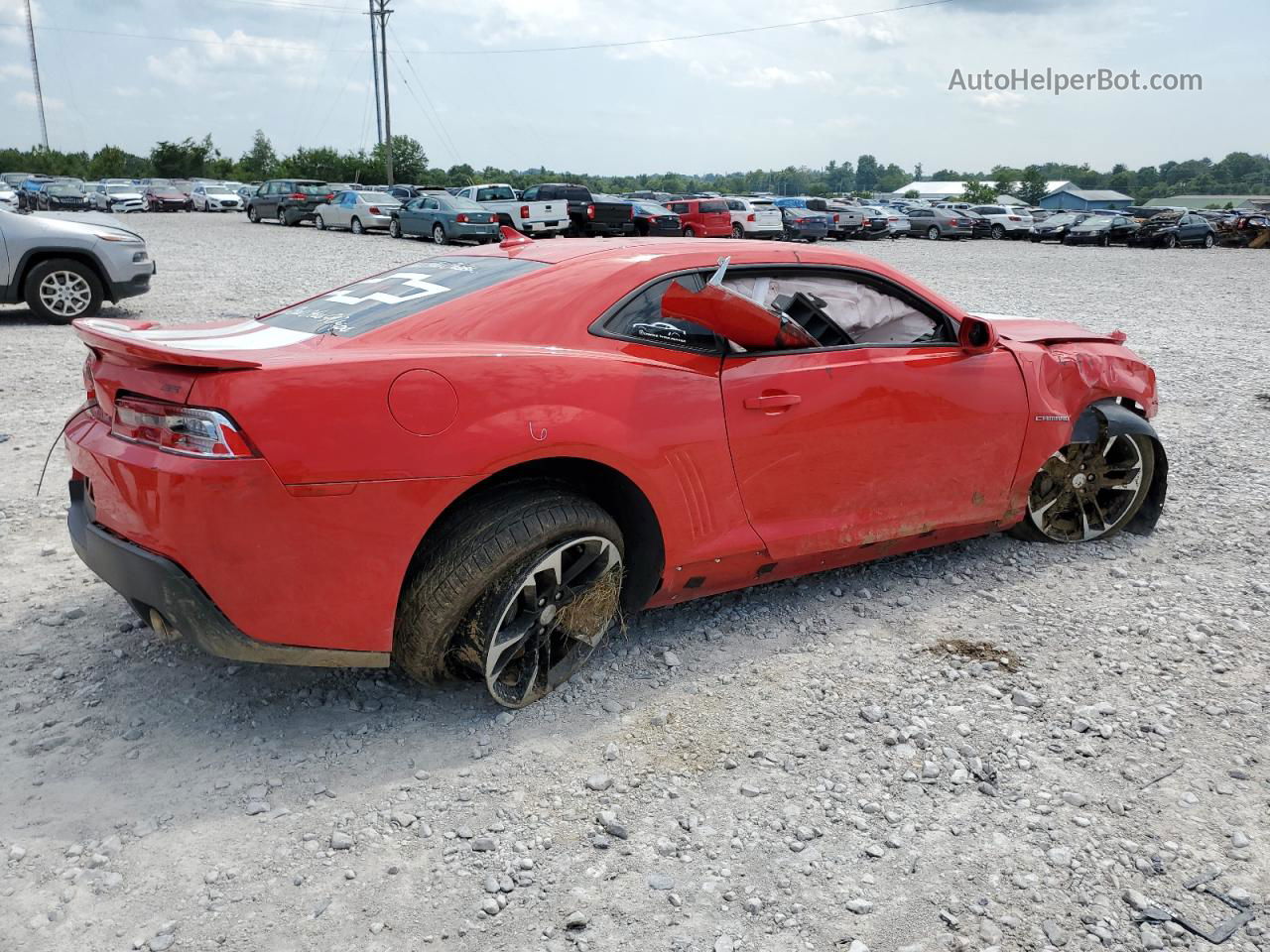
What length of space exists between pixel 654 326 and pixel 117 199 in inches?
1870

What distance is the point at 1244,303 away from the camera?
15961 millimetres

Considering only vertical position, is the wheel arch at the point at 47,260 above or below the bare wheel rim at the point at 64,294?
above

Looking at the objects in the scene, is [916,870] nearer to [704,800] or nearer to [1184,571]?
[704,800]

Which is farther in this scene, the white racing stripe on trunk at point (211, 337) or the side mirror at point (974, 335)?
the side mirror at point (974, 335)

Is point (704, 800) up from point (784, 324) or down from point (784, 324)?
down

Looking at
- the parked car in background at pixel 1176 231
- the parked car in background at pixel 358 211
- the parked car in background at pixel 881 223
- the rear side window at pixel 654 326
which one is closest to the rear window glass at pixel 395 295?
the rear side window at pixel 654 326

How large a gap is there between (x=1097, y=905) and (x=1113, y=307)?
1407 centimetres

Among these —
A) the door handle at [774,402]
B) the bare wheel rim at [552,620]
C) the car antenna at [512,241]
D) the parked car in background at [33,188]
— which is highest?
the parked car in background at [33,188]

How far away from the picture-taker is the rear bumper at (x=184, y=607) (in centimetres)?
276

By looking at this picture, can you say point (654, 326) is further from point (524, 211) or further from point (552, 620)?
point (524, 211)

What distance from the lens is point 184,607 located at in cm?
277

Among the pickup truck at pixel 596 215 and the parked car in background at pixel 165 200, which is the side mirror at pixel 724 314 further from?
the parked car in background at pixel 165 200

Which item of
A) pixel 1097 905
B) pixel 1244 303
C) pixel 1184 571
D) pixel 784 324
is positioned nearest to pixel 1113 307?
pixel 1244 303

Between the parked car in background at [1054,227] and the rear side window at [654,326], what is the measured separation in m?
38.6
